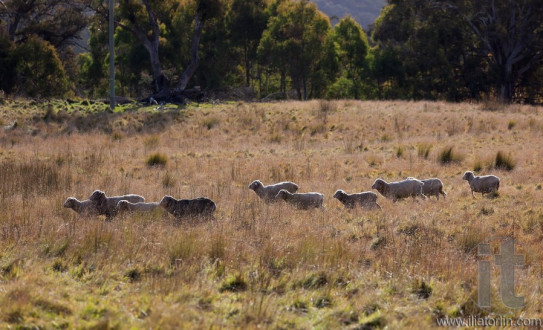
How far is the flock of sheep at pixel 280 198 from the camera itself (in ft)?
37.2

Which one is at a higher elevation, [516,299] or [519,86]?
[519,86]

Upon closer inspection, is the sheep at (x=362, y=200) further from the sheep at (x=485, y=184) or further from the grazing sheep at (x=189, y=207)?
the grazing sheep at (x=189, y=207)

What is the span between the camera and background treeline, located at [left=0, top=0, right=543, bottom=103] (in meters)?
40.6

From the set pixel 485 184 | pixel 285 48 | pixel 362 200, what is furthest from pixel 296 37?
pixel 362 200

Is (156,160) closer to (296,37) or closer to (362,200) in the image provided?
(362,200)

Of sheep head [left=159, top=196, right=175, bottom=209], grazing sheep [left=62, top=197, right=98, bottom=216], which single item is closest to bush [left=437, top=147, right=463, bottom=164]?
sheep head [left=159, top=196, right=175, bottom=209]

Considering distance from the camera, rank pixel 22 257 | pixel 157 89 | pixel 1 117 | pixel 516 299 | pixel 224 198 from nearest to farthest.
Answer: pixel 516 299 → pixel 22 257 → pixel 224 198 → pixel 1 117 → pixel 157 89

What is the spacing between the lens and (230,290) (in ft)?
23.8

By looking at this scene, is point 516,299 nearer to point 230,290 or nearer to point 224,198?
point 230,290

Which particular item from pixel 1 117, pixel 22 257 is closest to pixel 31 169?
pixel 22 257

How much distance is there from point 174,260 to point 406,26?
48626mm

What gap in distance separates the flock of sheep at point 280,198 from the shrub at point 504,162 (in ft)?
9.28

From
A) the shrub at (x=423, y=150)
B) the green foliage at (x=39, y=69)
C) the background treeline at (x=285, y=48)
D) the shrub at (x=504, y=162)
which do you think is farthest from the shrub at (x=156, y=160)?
the green foliage at (x=39, y=69)

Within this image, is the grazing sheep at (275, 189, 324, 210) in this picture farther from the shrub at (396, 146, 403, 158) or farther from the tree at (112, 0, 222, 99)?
the tree at (112, 0, 222, 99)
